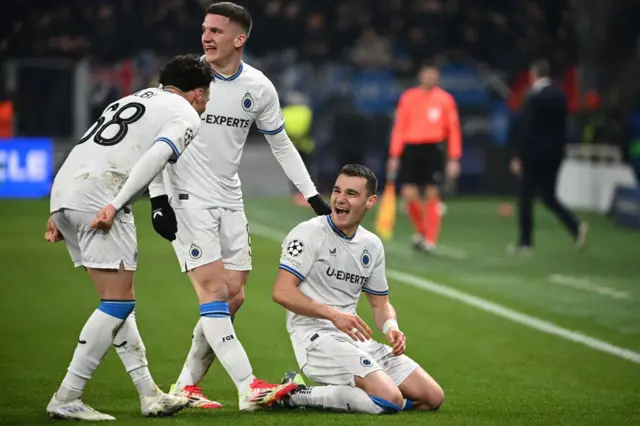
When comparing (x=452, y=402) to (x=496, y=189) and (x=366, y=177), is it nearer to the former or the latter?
(x=366, y=177)

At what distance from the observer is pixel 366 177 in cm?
763

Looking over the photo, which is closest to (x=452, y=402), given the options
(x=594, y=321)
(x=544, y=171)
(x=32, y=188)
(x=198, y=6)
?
(x=594, y=321)

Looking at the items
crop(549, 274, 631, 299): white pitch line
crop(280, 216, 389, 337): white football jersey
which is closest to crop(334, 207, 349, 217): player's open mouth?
crop(280, 216, 389, 337): white football jersey

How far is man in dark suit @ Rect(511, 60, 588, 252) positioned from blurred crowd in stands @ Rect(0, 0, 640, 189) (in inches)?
376

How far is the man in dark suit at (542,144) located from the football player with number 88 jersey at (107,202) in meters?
10.8

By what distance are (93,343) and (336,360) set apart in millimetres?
1385

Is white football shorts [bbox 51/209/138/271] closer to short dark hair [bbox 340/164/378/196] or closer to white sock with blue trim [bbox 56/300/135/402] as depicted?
white sock with blue trim [bbox 56/300/135/402]

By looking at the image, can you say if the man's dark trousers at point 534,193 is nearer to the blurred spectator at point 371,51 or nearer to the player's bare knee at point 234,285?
the player's bare knee at point 234,285

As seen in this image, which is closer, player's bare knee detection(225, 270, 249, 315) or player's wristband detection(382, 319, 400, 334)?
player's wristband detection(382, 319, 400, 334)

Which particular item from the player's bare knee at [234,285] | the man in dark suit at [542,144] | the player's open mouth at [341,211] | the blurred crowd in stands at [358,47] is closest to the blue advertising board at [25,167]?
the blurred crowd in stands at [358,47]

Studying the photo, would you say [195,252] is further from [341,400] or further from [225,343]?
[341,400]

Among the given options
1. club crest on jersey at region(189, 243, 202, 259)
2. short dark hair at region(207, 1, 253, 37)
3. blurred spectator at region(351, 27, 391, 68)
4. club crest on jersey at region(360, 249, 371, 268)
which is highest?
blurred spectator at region(351, 27, 391, 68)

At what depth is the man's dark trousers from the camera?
17219 mm

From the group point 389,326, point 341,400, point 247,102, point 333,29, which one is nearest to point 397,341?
point 389,326
